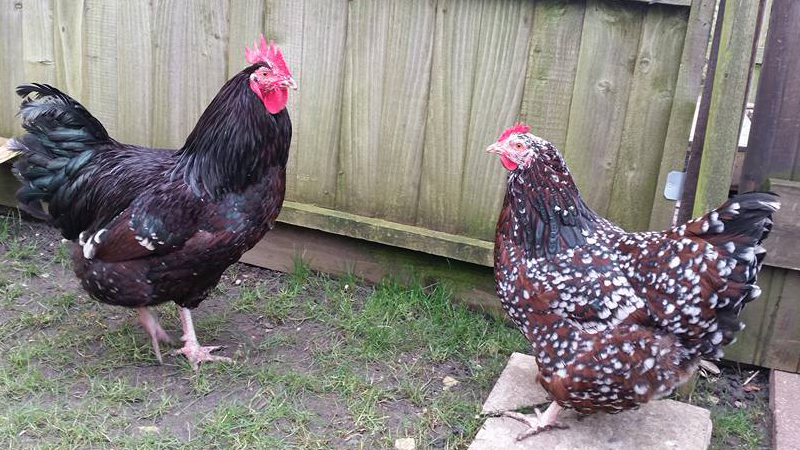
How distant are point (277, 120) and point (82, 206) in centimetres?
115

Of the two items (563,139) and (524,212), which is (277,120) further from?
(563,139)

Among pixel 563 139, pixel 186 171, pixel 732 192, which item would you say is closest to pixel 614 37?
pixel 563 139

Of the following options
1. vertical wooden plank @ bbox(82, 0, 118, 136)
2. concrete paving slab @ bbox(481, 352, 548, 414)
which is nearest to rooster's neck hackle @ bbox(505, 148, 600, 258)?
concrete paving slab @ bbox(481, 352, 548, 414)

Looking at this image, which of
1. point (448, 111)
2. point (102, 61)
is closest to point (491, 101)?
point (448, 111)

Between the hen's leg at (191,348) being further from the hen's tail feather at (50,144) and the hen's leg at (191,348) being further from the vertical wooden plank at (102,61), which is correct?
the vertical wooden plank at (102,61)

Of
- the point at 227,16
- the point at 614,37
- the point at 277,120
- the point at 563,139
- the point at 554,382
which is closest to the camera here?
the point at 554,382

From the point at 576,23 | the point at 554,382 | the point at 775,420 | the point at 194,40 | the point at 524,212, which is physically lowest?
the point at 775,420

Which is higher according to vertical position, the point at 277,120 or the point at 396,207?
the point at 277,120

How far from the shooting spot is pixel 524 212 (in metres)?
3.07

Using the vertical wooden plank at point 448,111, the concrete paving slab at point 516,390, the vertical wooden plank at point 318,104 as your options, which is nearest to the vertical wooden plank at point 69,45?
the vertical wooden plank at point 318,104

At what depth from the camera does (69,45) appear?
15.5 ft

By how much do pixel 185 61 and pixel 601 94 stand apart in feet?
8.42

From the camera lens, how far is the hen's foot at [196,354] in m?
3.77

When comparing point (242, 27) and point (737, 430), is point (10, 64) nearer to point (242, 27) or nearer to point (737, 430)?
point (242, 27)
